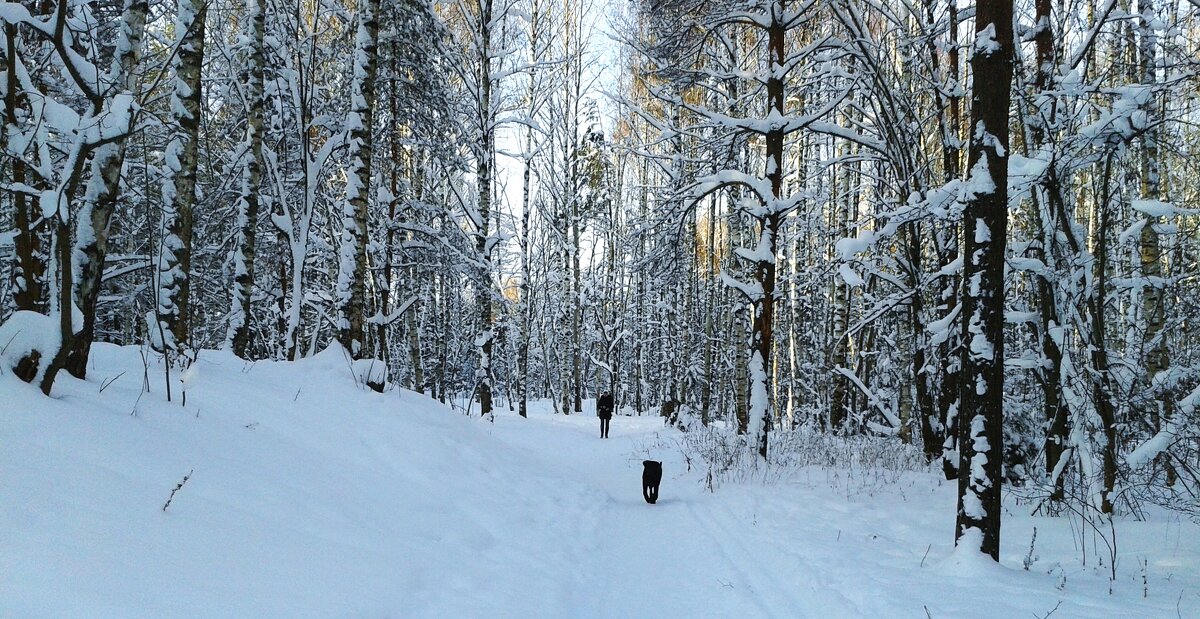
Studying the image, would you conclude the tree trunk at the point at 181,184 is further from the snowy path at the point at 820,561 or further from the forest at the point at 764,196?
the snowy path at the point at 820,561

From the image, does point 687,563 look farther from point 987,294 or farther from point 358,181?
point 358,181

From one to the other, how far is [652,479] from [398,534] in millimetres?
4165

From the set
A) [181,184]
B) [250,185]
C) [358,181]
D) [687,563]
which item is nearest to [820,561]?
[687,563]

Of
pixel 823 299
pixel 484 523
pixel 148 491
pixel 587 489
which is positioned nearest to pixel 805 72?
pixel 587 489

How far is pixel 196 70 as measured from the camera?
22.7 ft

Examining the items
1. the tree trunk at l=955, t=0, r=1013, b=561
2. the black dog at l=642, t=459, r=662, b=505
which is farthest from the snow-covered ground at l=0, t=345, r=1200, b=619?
the tree trunk at l=955, t=0, r=1013, b=561

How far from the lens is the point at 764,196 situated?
945 centimetres

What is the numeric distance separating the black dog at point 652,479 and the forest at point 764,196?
5.19 feet

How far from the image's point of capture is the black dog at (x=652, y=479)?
25.5 feet

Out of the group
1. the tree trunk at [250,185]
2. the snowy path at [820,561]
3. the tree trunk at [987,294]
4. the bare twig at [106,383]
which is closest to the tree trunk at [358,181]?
the tree trunk at [250,185]

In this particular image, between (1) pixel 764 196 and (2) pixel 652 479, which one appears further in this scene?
(1) pixel 764 196

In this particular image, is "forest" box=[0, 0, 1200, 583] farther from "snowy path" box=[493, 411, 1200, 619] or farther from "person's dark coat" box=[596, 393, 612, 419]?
"person's dark coat" box=[596, 393, 612, 419]

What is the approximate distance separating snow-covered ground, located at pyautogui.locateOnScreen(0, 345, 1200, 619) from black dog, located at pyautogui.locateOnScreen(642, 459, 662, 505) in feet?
0.61

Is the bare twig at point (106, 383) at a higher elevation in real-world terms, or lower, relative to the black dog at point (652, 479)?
higher
